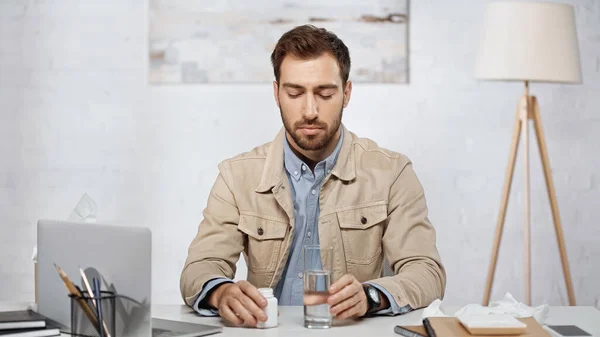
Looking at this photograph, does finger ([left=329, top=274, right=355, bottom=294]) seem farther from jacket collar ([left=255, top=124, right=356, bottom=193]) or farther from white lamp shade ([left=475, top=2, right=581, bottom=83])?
white lamp shade ([left=475, top=2, right=581, bottom=83])

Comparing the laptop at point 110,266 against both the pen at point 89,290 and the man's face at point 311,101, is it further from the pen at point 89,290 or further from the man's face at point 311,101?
the man's face at point 311,101

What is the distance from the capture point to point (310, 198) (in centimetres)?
218

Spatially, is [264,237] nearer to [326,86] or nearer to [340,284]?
[326,86]

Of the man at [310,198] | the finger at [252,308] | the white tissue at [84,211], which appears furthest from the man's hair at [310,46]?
the finger at [252,308]

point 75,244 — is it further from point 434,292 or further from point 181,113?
point 181,113

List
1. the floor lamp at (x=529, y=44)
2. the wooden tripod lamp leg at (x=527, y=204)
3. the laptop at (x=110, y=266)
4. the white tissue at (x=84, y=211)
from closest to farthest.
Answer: the laptop at (x=110, y=266)
the white tissue at (x=84, y=211)
the floor lamp at (x=529, y=44)
the wooden tripod lamp leg at (x=527, y=204)

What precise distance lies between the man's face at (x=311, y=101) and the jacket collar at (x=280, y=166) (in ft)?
0.23

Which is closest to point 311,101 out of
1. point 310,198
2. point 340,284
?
point 310,198

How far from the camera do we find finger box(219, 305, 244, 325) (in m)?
1.63

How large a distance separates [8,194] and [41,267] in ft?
7.24

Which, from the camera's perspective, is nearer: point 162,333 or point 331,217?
point 162,333

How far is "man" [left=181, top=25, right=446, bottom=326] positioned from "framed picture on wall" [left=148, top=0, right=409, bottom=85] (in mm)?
1336

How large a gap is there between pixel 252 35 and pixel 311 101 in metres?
1.53

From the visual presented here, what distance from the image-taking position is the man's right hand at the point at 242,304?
1.59 m
